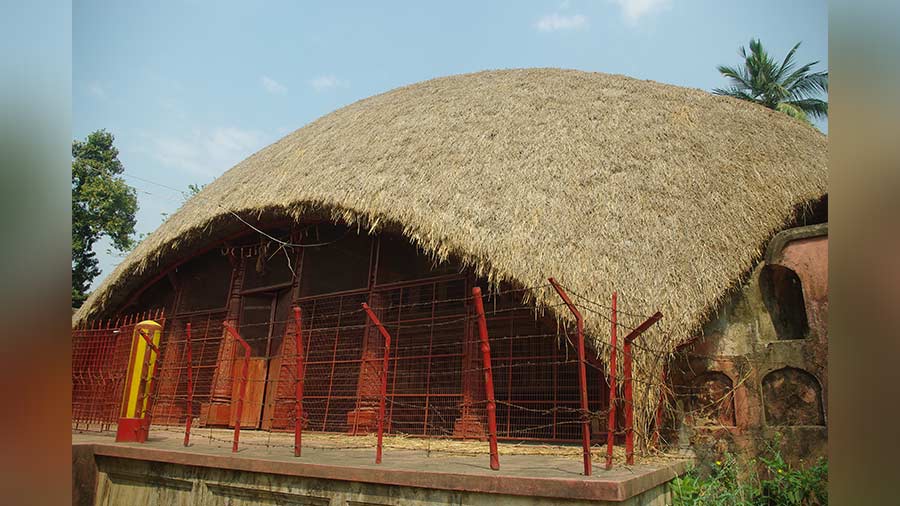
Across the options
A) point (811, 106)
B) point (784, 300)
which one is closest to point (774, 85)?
point (811, 106)

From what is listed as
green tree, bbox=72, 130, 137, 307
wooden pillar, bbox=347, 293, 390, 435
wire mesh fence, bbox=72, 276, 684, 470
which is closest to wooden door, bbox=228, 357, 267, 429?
wire mesh fence, bbox=72, 276, 684, 470

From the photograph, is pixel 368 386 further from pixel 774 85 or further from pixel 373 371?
pixel 774 85

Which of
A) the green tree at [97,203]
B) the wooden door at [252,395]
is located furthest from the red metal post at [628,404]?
the green tree at [97,203]

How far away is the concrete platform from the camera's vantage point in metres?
3.81

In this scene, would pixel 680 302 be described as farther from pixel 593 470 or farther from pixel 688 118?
pixel 688 118

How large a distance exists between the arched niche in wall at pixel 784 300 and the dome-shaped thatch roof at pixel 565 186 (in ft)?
0.92

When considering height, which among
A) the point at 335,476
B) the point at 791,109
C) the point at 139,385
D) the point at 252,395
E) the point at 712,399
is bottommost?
the point at 335,476

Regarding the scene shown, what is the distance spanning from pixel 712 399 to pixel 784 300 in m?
1.40

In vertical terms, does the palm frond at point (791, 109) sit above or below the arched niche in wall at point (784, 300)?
above

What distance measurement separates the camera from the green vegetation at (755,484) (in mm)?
5008

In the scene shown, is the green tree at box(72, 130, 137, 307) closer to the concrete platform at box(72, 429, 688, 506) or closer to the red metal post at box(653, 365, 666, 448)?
the concrete platform at box(72, 429, 688, 506)

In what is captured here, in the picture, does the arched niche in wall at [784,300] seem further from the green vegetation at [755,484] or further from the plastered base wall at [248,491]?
the plastered base wall at [248,491]

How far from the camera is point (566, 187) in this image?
7.12m
